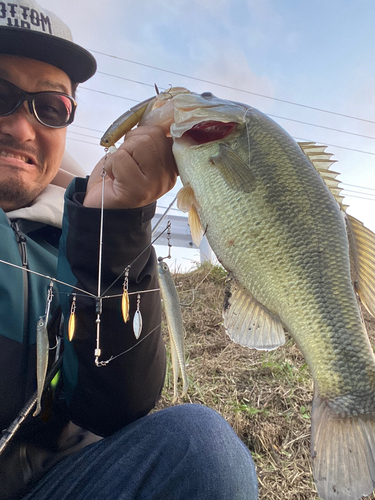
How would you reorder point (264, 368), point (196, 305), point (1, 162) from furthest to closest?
point (196, 305), point (264, 368), point (1, 162)

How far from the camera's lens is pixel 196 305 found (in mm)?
4199

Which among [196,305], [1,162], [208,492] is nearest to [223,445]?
[208,492]

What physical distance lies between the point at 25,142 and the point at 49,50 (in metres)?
0.53

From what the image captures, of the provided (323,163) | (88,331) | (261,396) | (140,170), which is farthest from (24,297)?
(261,396)

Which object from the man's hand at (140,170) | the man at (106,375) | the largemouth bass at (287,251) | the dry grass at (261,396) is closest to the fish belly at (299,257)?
the largemouth bass at (287,251)

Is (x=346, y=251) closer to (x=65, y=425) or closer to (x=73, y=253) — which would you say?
(x=73, y=253)

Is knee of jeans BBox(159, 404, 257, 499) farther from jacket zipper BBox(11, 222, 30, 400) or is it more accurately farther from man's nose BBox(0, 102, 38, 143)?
man's nose BBox(0, 102, 38, 143)

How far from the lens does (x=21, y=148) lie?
175cm

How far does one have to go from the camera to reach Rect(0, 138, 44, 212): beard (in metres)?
1.74

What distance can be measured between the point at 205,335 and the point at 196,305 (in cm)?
57

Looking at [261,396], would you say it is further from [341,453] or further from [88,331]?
[341,453]

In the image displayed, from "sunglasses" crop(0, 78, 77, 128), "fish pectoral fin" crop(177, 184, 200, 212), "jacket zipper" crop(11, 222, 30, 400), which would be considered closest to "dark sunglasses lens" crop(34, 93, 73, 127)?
"sunglasses" crop(0, 78, 77, 128)

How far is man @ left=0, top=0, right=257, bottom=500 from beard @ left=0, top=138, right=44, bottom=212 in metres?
0.30

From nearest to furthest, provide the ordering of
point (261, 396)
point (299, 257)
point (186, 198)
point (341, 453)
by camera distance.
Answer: point (341, 453)
point (299, 257)
point (186, 198)
point (261, 396)
